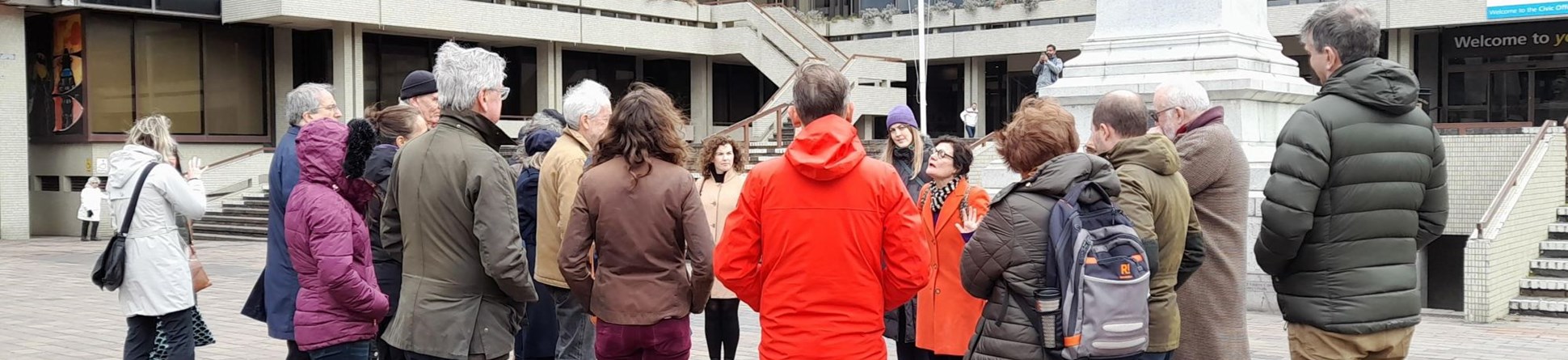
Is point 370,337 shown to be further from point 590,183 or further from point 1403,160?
point 1403,160

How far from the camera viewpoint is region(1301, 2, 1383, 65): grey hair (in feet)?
14.1

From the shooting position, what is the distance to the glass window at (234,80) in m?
27.3

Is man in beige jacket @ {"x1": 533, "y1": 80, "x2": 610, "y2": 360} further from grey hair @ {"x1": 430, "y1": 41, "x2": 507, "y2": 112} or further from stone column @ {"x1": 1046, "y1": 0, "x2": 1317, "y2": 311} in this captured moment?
stone column @ {"x1": 1046, "y1": 0, "x2": 1317, "y2": 311}

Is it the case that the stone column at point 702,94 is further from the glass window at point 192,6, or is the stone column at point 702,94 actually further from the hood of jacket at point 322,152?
the hood of jacket at point 322,152

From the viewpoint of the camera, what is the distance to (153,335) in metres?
5.94

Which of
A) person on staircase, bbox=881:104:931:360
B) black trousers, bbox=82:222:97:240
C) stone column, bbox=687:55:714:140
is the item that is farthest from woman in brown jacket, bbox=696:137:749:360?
stone column, bbox=687:55:714:140

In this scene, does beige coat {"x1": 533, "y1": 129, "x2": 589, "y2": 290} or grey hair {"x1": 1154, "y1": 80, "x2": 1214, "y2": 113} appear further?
beige coat {"x1": 533, "y1": 129, "x2": 589, "y2": 290}

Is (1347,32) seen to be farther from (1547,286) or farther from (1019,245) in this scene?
(1547,286)

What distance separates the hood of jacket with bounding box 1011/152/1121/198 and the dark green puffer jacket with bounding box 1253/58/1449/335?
0.67 m

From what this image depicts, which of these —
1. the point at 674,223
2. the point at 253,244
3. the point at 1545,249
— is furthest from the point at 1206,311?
the point at 253,244

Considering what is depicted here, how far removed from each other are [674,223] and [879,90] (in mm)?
29172

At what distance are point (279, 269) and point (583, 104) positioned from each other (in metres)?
1.47

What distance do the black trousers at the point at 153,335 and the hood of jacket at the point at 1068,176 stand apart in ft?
13.3

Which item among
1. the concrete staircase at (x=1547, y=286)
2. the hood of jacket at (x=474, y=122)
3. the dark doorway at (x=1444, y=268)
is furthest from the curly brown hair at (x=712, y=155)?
the dark doorway at (x=1444, y=268)
